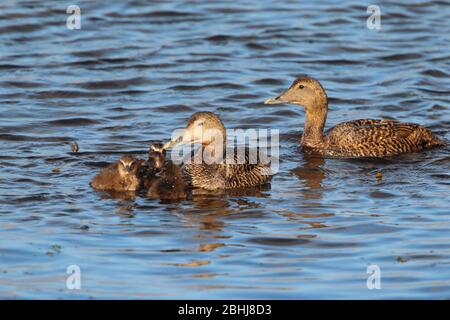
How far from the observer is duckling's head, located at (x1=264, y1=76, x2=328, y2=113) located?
1445 cm

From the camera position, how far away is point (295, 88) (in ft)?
47.4

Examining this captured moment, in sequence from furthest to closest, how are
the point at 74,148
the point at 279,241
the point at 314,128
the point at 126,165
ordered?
the point at 314,128 → the point at 74,148 → the point at 126,165 → the point at 279,241

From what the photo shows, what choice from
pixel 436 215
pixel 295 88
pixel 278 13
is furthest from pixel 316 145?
pixel 278 13

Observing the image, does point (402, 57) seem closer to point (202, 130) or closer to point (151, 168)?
point (202, 130)

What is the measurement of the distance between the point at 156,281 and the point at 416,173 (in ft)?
15.4

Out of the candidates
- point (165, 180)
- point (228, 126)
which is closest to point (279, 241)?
point (165, 180)

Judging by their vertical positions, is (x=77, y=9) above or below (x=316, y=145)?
above

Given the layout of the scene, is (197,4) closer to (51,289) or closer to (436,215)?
(436,215)

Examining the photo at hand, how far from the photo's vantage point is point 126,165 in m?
11.7

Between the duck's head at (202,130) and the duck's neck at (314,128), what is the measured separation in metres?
2.10

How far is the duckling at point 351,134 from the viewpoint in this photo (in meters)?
13.8

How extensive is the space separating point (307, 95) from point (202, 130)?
8.37 feet

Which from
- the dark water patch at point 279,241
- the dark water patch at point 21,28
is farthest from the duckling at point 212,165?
the dark water patch at point 21,28

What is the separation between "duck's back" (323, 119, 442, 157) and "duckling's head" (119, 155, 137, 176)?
3244mm
